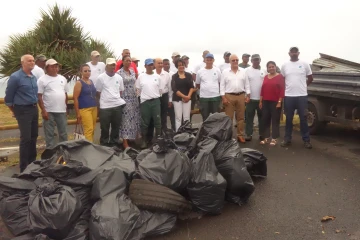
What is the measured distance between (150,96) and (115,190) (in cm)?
313

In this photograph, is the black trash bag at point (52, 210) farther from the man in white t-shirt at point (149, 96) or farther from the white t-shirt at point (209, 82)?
the white t-shirt at point (209, 82)

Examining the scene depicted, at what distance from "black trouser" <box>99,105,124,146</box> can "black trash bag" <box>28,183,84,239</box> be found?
9.37ft

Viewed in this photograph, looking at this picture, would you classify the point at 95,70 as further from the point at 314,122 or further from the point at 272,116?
the point at 314,122

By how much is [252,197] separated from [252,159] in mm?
637

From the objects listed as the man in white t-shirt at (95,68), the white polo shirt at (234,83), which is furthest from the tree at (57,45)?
the white polo shirt at (234,83)

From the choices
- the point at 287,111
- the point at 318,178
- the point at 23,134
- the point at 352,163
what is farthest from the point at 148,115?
the point at 352,163

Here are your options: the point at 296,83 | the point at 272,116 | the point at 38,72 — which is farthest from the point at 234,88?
the point at 38,72

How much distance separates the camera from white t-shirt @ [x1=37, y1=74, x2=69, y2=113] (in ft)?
18.5

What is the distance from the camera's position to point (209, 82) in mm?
6980

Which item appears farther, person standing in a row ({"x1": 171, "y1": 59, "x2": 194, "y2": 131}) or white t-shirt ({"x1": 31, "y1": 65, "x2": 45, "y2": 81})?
person standing in a row ({"x1": 171, "y1": 59, "x2": 194, "y2": 131})

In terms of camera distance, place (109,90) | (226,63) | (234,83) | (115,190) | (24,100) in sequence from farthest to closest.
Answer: (226,63) → (234,83) → (109,90) → (24,100) → (115,190)

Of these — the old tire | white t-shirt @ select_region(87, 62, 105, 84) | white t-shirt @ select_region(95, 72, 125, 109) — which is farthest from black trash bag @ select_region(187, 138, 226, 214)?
white t-shirt @ select_region(87, 62, 105, 84)

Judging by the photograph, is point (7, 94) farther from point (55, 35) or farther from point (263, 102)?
point (55, 35)

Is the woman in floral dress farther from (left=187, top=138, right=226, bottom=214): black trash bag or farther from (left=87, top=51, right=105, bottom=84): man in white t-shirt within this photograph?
(left=187, top=138, right=226, bottom=214): black trash bag
